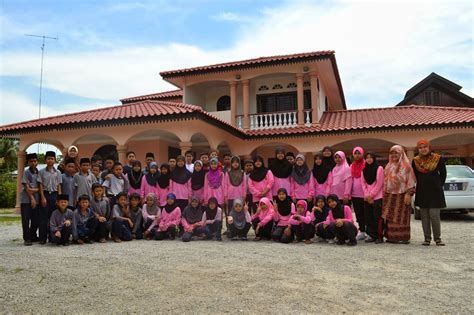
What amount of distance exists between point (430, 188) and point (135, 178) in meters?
5.22

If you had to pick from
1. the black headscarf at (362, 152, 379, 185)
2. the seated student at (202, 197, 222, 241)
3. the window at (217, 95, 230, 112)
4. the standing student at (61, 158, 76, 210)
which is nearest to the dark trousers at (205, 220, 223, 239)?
the seated student at (202, 197, 222, 241)

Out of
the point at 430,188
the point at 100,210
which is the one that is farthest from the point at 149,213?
the point at 430,188

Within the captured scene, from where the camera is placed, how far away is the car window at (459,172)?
30.4 ft

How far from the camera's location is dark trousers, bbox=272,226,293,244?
20.8 ft

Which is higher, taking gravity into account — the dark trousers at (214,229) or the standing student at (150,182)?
the standing student at (150,182)

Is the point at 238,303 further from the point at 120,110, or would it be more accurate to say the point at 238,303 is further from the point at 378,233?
the point at 120,110

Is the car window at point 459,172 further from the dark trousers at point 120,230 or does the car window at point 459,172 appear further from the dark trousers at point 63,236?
the dark trousers at point 63,236

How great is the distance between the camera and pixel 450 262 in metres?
4.79

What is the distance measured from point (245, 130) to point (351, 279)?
11.6 meters

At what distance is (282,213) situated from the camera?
669cm

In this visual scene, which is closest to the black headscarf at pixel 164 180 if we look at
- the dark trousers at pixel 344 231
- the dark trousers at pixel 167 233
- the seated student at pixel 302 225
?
the dark trousers at pixel 167 233

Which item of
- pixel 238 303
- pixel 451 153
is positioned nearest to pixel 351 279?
pixel 238 303

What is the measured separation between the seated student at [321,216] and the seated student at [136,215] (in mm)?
3124

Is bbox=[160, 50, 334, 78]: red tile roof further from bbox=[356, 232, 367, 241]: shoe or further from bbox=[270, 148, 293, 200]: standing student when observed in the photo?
bbox=[356, 232, 367, 241]: shoe
